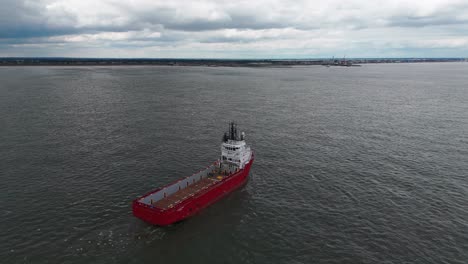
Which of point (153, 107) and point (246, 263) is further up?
point (153, 107)

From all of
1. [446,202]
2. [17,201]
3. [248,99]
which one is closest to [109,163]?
[17,201]

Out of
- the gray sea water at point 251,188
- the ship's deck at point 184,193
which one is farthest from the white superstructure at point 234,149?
the ship's deck at point 184,193

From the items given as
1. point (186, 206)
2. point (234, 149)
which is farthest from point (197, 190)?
point (234, 149)

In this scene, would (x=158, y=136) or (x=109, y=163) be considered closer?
(x=109, y=163)

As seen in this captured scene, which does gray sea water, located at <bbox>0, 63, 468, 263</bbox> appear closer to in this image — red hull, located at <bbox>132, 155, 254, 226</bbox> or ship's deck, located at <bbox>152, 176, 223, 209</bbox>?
red hull, located at <bbox>132, 155, 254, 226</bbox>

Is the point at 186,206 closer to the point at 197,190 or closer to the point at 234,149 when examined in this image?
the point at 197,190

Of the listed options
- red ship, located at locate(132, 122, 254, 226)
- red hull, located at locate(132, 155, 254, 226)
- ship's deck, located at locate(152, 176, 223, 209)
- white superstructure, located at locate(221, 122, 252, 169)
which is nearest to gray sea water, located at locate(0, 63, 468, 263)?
red hull, located at locate(132, 155, 254, 226)

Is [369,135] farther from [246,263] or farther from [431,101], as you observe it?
[431,101]
